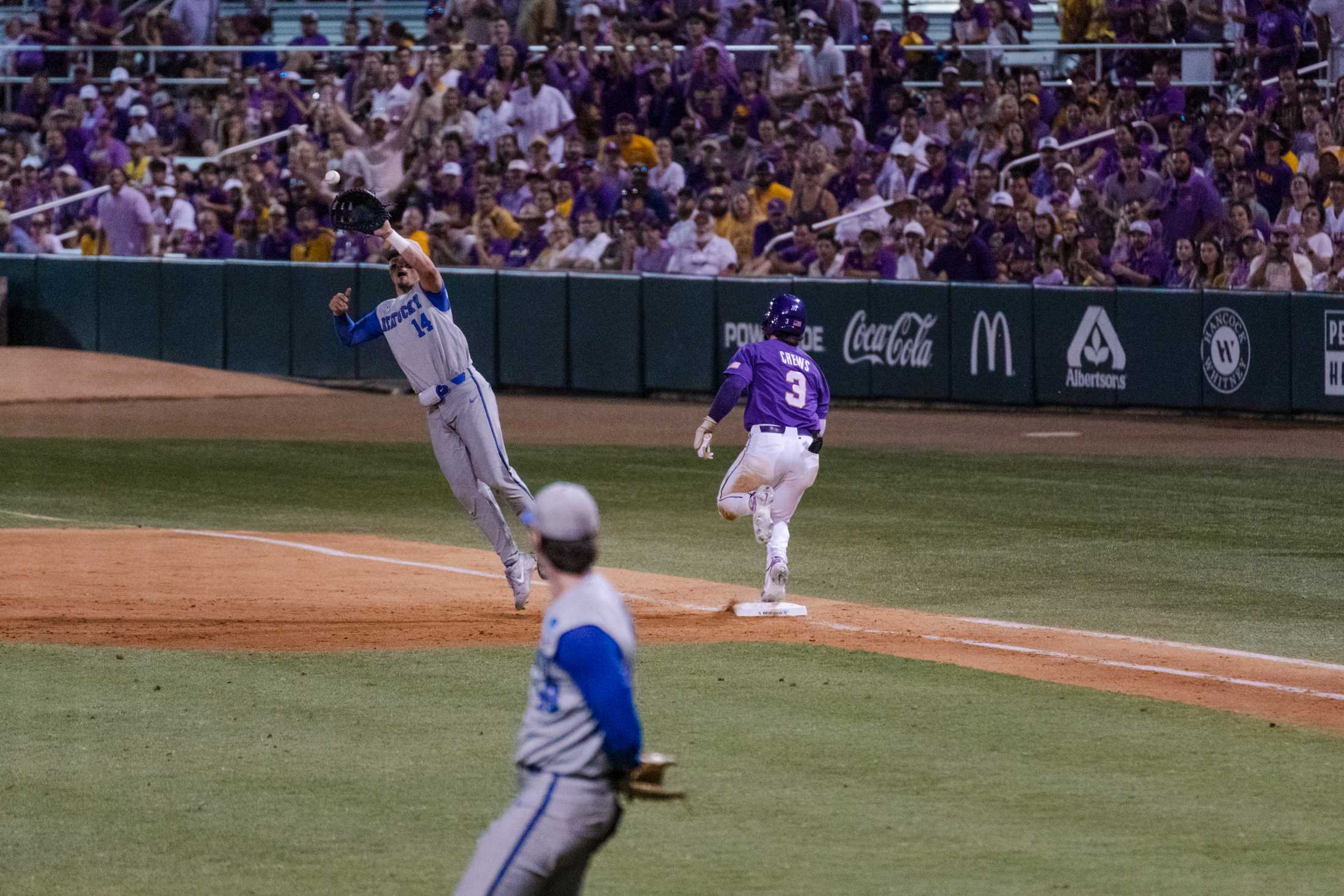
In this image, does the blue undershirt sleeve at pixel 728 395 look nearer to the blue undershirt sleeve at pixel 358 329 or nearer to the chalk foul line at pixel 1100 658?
the chalk foul line at pixel 1100 658

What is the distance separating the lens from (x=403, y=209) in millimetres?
26312

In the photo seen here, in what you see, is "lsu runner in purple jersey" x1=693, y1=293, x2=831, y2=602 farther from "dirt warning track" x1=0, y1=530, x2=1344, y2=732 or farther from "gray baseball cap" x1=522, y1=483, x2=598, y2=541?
"gray baseball cap" x1=522, y1=483, x2=598, y2=541

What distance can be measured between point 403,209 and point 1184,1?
9865 mm

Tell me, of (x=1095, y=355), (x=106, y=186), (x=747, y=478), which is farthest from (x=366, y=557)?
(x=106, y=186)

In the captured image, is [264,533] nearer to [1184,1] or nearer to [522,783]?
[522,783]

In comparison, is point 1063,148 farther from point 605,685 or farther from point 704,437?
point 605,685

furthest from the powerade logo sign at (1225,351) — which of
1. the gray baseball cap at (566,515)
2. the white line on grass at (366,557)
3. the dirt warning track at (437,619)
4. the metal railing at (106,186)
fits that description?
the gray baseball cap at (566,515)

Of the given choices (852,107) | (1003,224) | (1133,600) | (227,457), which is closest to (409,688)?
(1133,600)

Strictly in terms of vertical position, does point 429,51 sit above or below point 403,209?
above

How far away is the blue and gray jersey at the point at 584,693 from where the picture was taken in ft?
14.2

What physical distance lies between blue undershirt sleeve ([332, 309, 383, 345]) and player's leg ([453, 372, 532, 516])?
0.58 metres

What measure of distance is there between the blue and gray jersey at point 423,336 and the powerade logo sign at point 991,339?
11.6 meters

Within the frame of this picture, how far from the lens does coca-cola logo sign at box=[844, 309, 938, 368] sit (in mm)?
22297

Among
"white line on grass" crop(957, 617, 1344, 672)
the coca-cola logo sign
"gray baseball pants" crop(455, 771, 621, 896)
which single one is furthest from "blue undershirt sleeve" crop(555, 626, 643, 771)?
the coca-cola logo sign
